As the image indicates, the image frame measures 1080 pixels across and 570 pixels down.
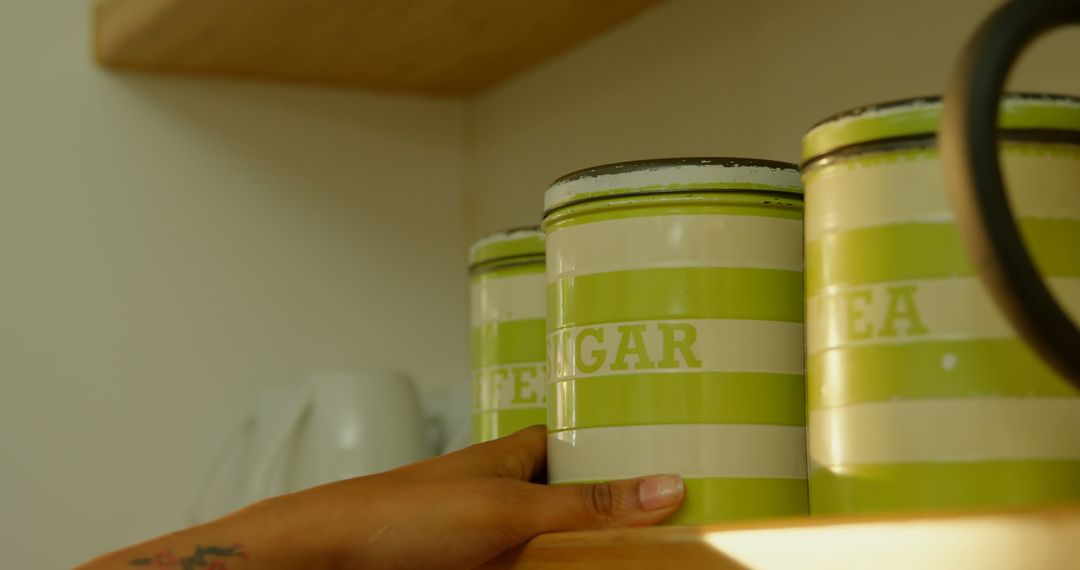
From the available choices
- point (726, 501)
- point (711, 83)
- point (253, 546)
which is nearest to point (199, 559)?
point (253, 546)

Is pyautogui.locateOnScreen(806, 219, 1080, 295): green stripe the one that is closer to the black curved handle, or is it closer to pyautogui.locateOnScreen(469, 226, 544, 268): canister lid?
the black curved handle

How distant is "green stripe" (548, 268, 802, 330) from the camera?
591 millimetres

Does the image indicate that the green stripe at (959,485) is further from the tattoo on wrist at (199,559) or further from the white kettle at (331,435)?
the white kettle at (331,435)

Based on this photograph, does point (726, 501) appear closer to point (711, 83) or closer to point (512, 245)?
point (512, 245)

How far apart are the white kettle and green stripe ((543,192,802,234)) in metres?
0.53

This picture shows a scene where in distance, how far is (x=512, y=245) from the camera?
0.79m

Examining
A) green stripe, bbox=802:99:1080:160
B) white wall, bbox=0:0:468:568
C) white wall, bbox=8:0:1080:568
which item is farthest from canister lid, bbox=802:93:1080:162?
white wall, bbox=0:0:468:568

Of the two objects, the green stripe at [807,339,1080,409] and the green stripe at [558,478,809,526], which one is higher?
the green stripe at [807,339,1080,409]

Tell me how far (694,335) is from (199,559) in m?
0.25

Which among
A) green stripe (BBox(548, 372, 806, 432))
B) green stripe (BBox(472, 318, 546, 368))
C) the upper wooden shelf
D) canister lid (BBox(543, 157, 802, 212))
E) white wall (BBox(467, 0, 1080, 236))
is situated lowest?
green stripe (BBox(548, 372, 806, 432))

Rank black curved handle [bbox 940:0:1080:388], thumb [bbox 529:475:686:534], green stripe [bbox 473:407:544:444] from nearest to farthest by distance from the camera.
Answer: black curved handle [bbox 940:0:1080:388] → thumb [bbox 529:475:686:534] → green stripe [bbox 473:407:544:444]

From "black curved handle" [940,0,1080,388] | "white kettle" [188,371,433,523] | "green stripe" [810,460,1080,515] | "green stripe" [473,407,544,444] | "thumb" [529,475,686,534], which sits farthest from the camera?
"white kettle" [188,371,433,523]

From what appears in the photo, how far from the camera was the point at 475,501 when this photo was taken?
2.06ft

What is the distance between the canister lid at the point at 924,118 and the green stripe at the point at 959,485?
0.12 m
